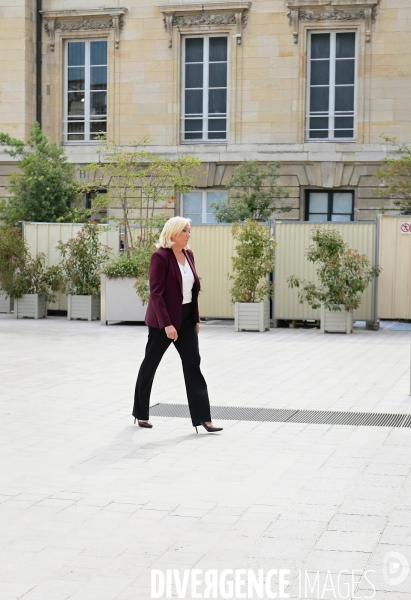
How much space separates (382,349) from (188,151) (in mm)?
13696

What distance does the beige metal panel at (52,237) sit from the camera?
75.3ft

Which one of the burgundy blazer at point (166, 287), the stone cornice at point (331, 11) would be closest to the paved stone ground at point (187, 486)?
the burgundy blazer at point (166, 287)

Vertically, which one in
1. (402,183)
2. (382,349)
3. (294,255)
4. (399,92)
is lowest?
(382,349)

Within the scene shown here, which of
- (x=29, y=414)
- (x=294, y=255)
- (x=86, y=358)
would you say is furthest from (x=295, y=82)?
(x=29, y=414)

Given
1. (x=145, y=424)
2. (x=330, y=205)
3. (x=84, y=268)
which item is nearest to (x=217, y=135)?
(x=330, y=205)

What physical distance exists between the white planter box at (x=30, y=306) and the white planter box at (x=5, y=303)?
117 centimetres

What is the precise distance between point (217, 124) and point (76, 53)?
4.72 meters

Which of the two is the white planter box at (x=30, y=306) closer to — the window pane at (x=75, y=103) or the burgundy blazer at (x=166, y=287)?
the window pane at (x=75, y=103)

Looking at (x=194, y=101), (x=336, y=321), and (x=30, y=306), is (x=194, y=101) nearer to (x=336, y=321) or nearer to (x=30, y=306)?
(x=30, y=306)

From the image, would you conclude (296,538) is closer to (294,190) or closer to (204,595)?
(204,595)

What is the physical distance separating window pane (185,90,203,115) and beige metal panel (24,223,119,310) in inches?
323

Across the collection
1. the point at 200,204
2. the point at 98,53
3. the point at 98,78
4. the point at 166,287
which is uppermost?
the point at 98,53

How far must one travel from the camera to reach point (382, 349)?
1705 cm

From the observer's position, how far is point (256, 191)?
28359 mm
